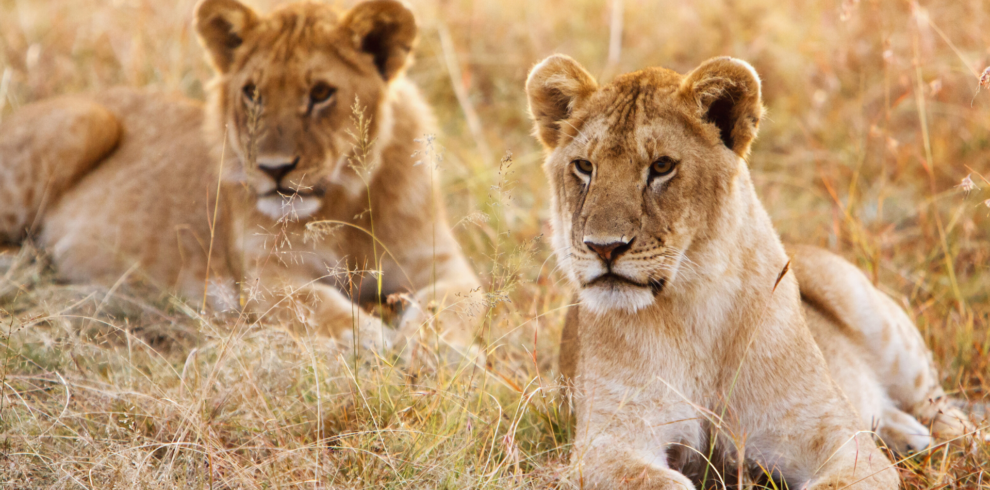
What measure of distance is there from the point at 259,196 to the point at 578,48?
15.4ft

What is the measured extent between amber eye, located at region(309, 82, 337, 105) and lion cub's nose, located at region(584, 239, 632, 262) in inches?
79.0

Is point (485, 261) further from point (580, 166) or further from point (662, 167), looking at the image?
point (662, 167)

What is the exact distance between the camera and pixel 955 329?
417cm

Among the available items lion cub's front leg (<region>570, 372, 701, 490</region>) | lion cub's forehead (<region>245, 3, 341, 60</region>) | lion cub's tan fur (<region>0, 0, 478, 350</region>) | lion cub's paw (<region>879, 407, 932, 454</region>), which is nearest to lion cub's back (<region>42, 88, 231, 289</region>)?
lion cub's tan fur (<region>0, 0, 478, 350</region>)

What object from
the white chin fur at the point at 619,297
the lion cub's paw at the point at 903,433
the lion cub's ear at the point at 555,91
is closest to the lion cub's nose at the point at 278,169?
the lion cub's ear at the point at 555,91

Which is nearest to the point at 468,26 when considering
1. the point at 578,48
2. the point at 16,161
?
the point at 578,48

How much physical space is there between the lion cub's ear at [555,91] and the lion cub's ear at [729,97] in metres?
0.38

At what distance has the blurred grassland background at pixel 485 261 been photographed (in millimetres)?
2721

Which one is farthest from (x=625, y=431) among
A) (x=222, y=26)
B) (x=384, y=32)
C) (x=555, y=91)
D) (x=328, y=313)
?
(x=222, y=26)

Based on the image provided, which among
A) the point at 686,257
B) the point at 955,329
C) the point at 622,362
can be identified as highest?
the point at 686,257

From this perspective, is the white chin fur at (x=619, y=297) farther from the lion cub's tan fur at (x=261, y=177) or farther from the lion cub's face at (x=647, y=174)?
the lion cub's tan fur at (x=261, y=177)

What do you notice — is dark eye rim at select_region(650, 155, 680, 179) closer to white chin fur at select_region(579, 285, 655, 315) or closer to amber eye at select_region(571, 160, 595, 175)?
amber eye at select_region(571, 160, 595, 175)

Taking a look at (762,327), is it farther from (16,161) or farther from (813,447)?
(16,161)

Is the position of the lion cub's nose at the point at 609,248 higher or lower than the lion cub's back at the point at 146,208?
higher
